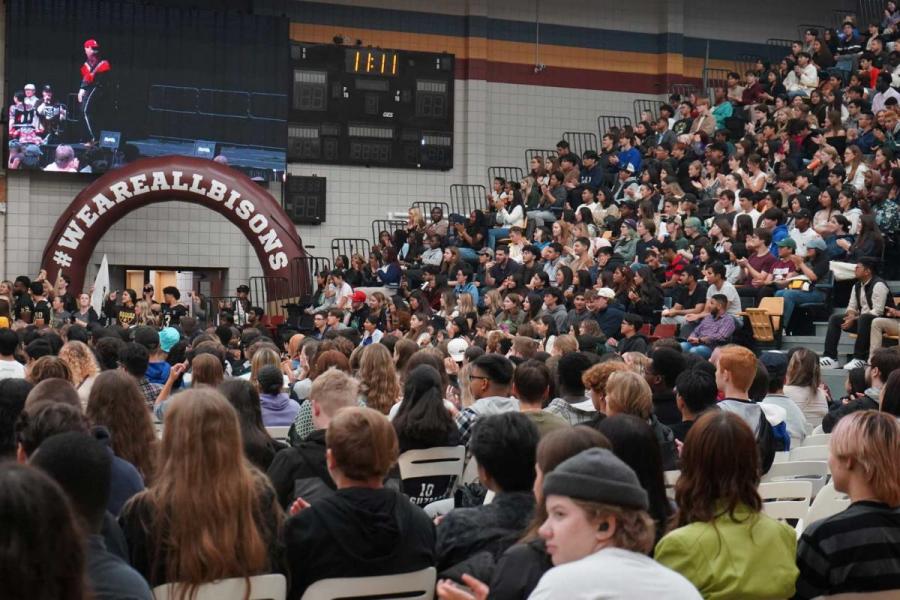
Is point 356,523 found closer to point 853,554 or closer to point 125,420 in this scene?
point 125,420

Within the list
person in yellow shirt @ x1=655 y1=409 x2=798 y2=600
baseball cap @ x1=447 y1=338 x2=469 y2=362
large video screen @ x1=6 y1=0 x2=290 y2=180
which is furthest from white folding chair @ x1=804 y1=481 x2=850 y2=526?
large video screen @ x1=6 y1=0 x2=290 y2=180

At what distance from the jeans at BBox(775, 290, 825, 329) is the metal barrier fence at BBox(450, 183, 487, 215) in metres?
9.57

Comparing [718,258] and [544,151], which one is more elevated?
[544,151]

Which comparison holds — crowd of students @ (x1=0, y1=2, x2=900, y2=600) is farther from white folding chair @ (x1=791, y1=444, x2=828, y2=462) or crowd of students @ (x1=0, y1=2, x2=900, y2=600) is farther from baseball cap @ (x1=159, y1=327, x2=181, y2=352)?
white folding chair @ (x1=791, y1=444, x2=828, y2=462)

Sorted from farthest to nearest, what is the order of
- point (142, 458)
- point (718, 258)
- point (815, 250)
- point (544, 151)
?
point (544, 151) < point (718, 258) < point (815, 250) < point (142, 458)

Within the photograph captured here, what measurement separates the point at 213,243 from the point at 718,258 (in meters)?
9.78

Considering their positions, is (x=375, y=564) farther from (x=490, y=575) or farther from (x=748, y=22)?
(x=748, y=22)

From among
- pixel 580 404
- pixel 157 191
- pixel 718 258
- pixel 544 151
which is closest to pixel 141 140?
pixel 157 191

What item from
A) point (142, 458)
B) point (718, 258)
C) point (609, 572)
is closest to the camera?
point (609, 572)

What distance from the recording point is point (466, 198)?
75.4ft

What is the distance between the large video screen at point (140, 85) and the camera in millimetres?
19828

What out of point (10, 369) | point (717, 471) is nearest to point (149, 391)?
point (10, 369)

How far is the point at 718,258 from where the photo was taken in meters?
15.1

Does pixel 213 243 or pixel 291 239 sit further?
pixel 213 243
